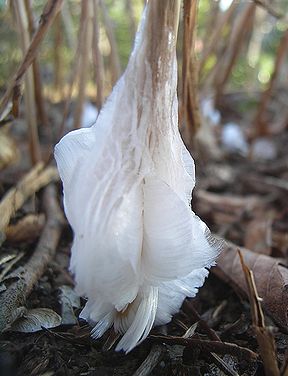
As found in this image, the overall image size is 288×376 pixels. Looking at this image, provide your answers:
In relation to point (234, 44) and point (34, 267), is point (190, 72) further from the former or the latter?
point (234, 44)

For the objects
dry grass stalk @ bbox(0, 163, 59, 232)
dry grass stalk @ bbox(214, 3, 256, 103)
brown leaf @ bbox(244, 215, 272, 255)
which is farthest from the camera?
dry grass stalk @ bbox(214, 3, 256, 103)

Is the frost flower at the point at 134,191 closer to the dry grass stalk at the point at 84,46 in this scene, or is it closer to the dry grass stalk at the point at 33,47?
the dry grass stalk at the point at 33,47

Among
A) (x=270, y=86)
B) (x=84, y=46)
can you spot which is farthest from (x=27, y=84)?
(x=270, y=86)

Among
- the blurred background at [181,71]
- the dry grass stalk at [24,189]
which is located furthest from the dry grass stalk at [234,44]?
the dry grass stalk at [24,189]

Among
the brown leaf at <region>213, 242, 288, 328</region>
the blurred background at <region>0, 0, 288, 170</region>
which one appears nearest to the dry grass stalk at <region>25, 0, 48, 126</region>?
the blurred background at <region>0, 0, 288, 170</region>

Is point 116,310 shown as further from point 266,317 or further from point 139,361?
point 266,317

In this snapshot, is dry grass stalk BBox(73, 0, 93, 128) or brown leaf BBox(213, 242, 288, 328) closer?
brown leaf BBox(213, 242, 288, 328)

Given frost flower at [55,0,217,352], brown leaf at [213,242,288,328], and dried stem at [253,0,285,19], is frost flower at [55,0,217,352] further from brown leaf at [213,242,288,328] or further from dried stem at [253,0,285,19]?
dried stem at [253,0,285,19]
